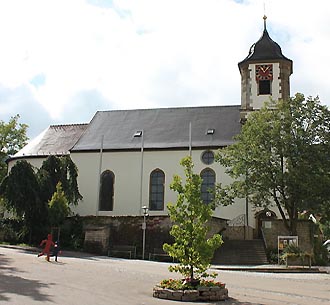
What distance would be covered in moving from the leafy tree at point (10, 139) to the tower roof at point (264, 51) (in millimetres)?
21550

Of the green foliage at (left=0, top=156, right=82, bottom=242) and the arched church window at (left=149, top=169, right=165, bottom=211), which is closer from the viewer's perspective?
the green foliage at (left=0, top=156, right=82, bottom=242)

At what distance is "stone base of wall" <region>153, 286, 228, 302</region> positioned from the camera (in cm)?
1259

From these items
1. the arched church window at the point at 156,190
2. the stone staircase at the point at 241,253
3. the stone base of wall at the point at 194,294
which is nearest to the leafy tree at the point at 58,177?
the arched church window at the point at 156,190

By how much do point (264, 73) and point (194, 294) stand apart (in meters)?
28.2

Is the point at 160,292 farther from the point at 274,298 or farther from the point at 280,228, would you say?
the point at 280,228

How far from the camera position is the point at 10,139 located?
1826 inches

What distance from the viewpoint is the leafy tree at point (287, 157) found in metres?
26.8

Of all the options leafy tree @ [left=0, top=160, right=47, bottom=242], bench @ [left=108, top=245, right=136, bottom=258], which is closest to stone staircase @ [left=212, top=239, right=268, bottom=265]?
bench @ [left=108, top=245, right=136, bottom=258]

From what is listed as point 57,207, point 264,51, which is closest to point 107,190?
point 57,207

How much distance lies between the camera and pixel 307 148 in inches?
1078

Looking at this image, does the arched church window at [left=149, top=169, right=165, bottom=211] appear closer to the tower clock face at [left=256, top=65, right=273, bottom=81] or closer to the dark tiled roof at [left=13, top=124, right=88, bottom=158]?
the dark tiled roof at [left=13, top=124, right=88, bottom=158]

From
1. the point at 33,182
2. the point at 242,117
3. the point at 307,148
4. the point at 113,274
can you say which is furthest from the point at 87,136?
the point at 113,274

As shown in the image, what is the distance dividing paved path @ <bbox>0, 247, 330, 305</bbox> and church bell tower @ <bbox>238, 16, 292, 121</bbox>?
66.3 ft

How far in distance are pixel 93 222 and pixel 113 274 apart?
14421 millimetres
